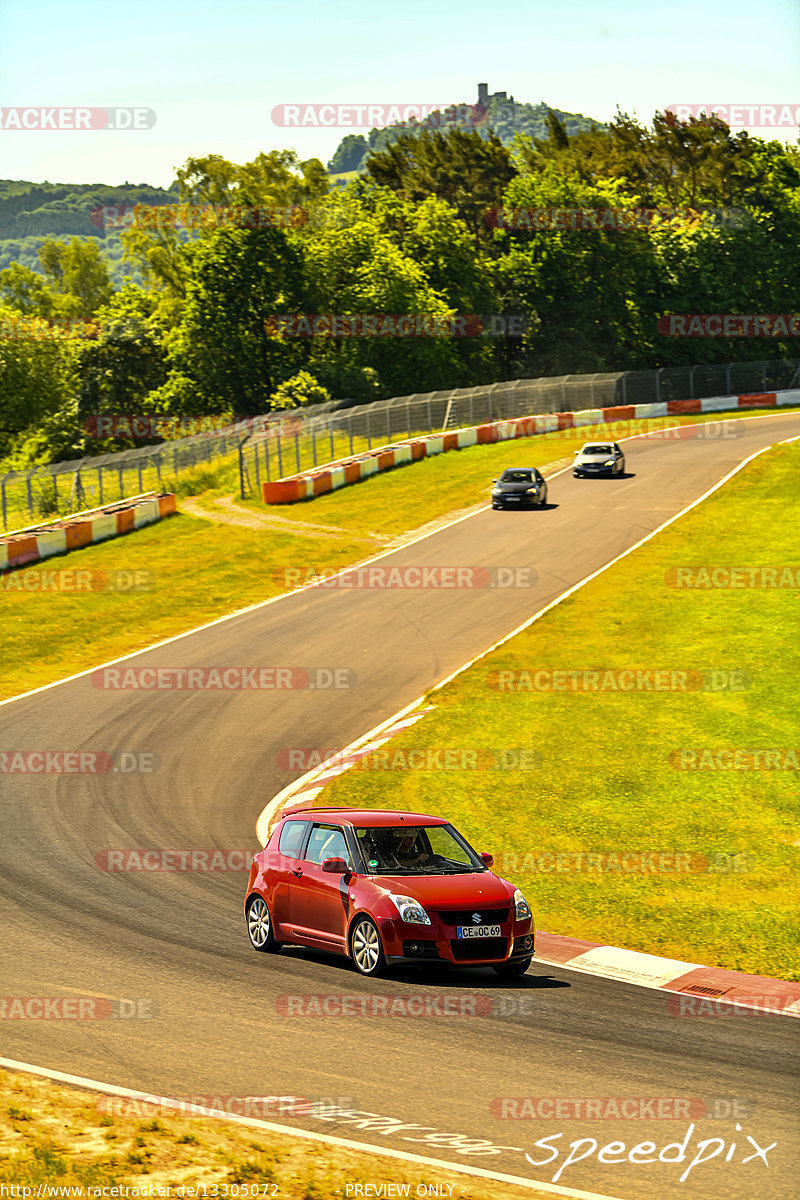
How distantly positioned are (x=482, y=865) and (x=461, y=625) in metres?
18.5

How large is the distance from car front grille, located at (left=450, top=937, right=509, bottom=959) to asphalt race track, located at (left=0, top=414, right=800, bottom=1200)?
0.34 meters

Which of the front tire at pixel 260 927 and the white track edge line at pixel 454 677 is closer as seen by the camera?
the front tire at pixel 260 927

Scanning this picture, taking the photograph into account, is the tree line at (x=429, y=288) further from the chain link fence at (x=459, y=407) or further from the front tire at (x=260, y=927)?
the front tire at (x=260, y=927)

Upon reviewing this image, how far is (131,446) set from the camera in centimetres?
8475

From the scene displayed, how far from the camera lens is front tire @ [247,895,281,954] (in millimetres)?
13392

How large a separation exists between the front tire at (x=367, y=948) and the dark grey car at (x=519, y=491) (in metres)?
33.8

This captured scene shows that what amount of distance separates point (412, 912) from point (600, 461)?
3975 cm

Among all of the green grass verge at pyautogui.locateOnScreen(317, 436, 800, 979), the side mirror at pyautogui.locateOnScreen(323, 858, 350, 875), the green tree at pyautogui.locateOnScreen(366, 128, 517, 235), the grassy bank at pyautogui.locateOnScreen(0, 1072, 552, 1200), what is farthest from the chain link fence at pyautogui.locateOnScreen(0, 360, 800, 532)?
the green tree at pyautogui.locateOnScreen(366, 128, 517, 235)

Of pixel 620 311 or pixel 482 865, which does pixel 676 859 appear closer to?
pixel 482 865

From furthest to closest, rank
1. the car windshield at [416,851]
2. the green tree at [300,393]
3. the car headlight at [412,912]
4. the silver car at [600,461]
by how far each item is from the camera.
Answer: the green tree at [300,393] → the silver car at [600,461] → the car windshield at [416,851] → the car headlight at [412,912]

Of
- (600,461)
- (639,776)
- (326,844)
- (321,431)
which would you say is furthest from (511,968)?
(321,431)

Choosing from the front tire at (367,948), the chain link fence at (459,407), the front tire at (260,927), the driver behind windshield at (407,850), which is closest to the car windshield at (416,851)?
the driver behind windshield at (407,850)

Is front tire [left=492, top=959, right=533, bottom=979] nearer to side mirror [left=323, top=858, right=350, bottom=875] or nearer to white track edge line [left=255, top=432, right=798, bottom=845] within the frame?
side mirror [left=323, top=858, right=350, bottom=875]

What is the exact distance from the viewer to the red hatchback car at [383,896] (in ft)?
39.4
